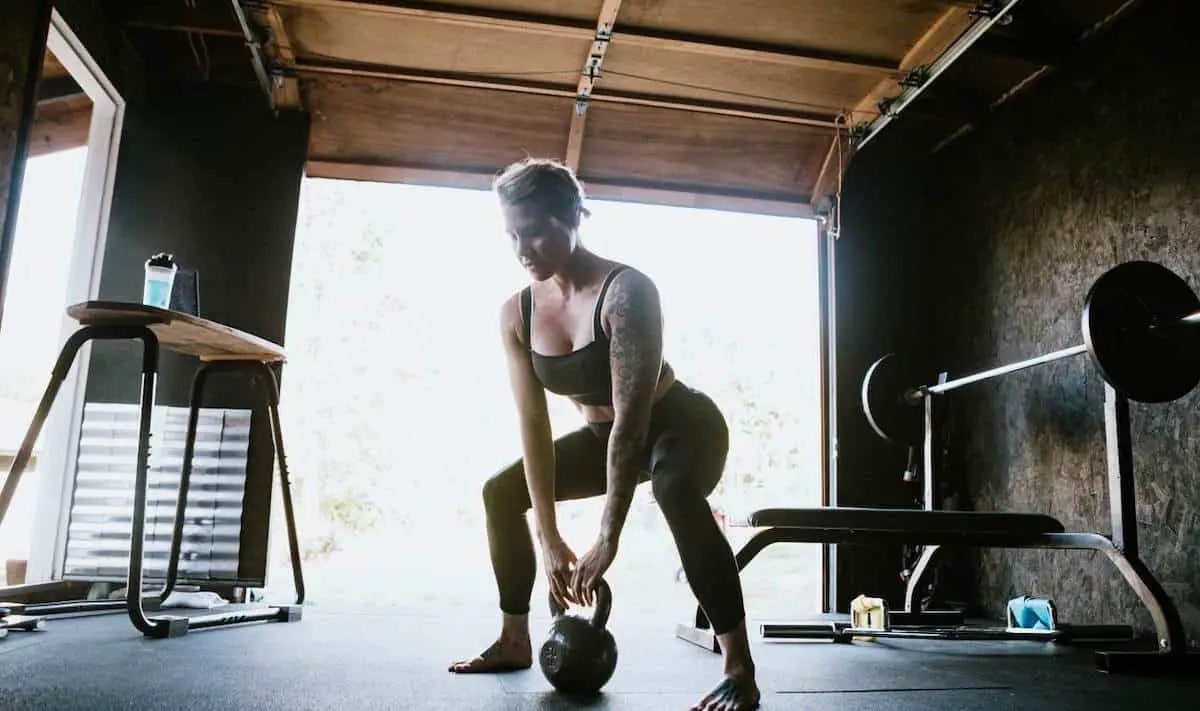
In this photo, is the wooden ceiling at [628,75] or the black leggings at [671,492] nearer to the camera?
the black leggings at [671,492]

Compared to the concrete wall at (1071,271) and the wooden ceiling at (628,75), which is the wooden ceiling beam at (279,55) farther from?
the concrete wall at (1071,271)

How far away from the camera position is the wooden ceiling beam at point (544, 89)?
3801 mm

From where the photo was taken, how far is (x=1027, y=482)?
3.86m

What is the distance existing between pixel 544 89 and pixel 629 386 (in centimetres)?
252

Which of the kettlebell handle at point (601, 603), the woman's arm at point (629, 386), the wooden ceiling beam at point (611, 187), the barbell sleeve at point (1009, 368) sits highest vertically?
the wooden ceiling beam at point (611, 187)

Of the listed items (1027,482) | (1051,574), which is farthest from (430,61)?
(1051,574)

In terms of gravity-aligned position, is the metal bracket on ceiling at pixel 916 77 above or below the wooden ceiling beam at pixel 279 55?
above

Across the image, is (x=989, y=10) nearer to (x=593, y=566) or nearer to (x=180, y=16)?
(x=593, y=566)

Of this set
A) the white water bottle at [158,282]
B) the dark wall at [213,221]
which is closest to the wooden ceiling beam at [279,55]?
the dark wall at [213,221]

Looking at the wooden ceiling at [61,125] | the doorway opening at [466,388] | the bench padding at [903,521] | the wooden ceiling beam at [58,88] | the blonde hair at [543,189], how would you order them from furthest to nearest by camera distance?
the doorway opening at [466,388] → the wooden ceiling at [61,125] → the wooden ceiling beam at [58,88] → the bench padding at [903,521] → the blonde hair at [543,189]

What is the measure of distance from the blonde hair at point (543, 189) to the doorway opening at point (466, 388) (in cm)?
233

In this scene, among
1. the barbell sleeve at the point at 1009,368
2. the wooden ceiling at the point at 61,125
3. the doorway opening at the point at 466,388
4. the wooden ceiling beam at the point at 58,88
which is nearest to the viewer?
the barbell sleeve at the point at 1009,368

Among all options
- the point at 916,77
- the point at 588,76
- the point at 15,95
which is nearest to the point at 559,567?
the point at 15,95

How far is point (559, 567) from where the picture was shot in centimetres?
190
